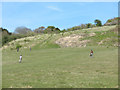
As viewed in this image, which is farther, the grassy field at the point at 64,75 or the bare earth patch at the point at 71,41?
the bare earth patch at the point at 71,41

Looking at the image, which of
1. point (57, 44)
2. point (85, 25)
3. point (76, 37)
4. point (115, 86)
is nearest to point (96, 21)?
point (85, 25)

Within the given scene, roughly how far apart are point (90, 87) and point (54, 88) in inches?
115

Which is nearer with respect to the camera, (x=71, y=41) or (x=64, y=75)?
(x=64, y=75)

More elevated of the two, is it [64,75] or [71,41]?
[71,41]

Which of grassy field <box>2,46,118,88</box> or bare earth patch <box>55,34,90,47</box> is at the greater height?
bare earth patch <box>55,34,90,47</box>

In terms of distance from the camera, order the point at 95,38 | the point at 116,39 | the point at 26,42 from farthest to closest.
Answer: the point at 26,42 → the point at 95,38 → the point at 116,39

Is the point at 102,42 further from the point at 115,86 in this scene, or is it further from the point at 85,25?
the point at 85,25

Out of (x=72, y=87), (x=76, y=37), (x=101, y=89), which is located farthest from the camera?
(x=76, y=37)

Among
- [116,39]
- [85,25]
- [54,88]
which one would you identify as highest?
[85,25]

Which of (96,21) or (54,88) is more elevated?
(96,21)

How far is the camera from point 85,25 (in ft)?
566

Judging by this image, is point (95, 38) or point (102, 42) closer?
Result: point (102, 42)

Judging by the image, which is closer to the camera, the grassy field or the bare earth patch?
the grassy field

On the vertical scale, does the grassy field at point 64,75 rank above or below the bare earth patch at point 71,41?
below
